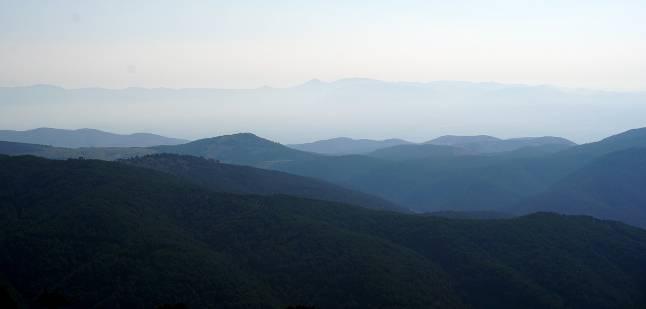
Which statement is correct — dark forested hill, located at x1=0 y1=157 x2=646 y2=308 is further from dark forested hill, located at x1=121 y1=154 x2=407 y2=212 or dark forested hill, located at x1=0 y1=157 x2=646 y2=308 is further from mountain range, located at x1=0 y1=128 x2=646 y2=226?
mountain range, located at x1=0 y1=128 x2=646 y2=226

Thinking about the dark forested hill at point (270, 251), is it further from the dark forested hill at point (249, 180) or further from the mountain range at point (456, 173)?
the mountain range at point (456, 173)

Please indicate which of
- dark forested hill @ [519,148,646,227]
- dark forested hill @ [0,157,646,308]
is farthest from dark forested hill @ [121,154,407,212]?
dark forested hill @ [519,148,646,227]

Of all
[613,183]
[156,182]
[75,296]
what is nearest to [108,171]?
[156,182]

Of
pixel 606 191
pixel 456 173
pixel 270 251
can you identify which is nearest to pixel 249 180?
pixel 270 251

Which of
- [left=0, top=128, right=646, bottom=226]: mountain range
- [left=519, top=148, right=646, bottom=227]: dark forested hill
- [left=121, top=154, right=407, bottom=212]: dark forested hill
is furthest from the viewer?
[left=0, top=128, right=646, bottom=226]: mountain range

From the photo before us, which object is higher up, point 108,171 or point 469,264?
point 108,171

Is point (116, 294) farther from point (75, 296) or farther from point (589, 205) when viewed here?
point (589, 205)

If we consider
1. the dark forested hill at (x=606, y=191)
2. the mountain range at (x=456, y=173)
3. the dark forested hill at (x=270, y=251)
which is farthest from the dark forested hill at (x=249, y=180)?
the dark forested hill at (x=606, y=191)
